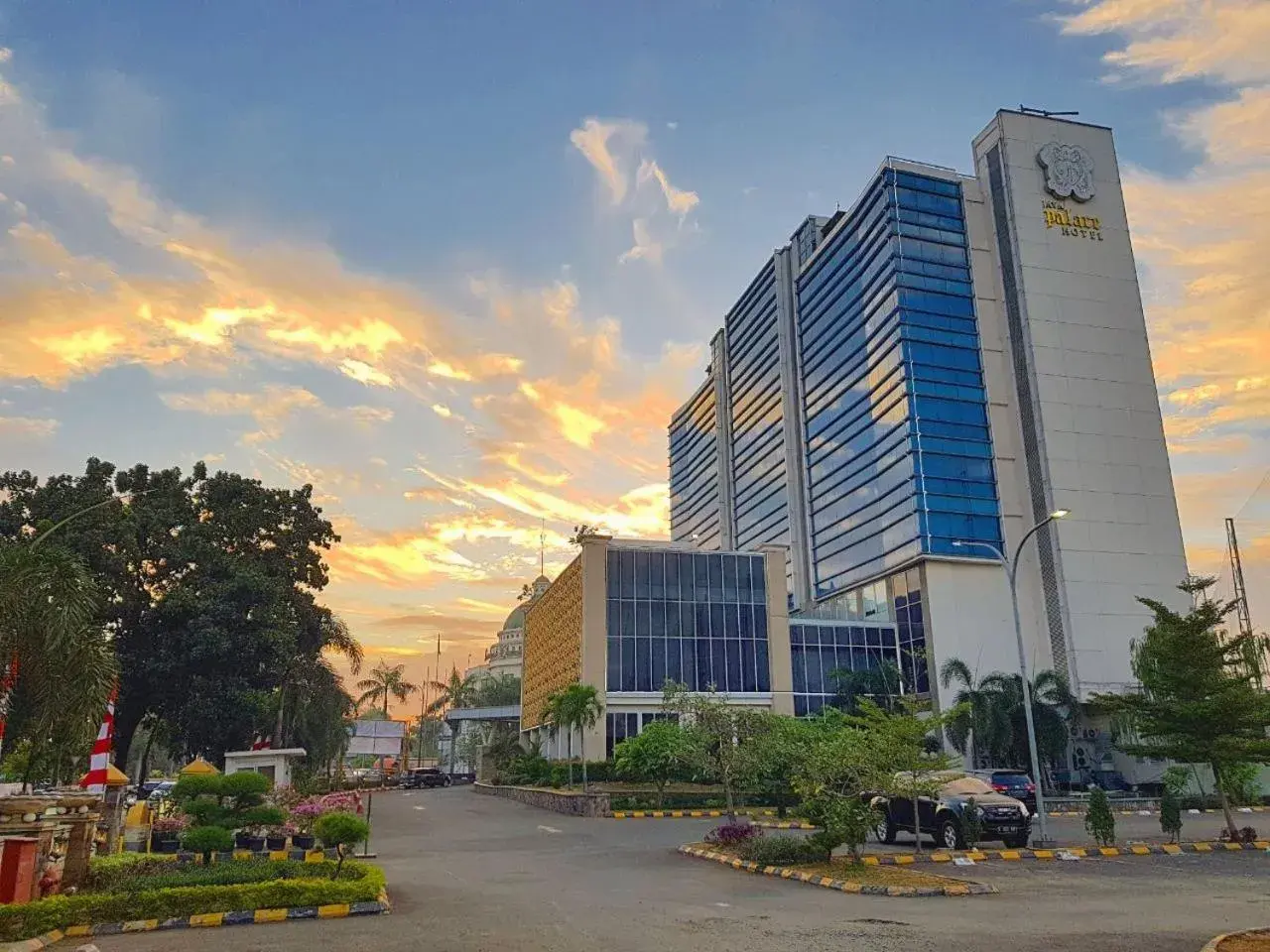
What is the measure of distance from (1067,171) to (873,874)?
217 ft

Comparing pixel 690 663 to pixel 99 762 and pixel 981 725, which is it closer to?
pixel 981 725

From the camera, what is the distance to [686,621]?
175 feet

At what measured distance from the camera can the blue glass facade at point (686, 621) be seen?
52.1 metres

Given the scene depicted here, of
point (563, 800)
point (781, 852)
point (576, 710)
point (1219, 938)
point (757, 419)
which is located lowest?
point (563, 800)

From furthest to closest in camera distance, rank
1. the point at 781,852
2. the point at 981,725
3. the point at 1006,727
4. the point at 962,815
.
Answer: the point at 981,725
the point at 1006,727
the point at 962,815
the point at 781,852

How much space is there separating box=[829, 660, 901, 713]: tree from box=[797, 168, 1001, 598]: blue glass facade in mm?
8963

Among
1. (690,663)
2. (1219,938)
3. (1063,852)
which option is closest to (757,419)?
(690,663)

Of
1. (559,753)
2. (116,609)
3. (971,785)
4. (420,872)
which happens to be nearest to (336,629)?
(116,609)

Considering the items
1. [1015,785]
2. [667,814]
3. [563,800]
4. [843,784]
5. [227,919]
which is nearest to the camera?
[227,919]

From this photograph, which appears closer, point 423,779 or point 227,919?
point 227,919

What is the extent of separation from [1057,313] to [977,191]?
476 inches

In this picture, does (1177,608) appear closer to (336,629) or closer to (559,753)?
(559,753)

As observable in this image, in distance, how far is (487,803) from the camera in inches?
1860

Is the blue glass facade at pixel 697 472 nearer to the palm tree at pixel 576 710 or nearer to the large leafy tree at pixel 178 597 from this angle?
the palm tree at pixel 576 710
